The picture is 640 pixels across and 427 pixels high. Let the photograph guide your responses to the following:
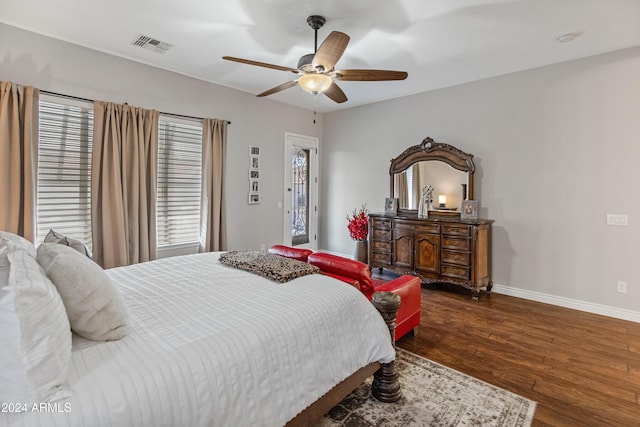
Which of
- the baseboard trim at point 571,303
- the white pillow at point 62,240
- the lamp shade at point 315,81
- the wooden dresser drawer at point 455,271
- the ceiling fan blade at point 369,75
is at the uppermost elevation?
the ceiling fan blade at point 369,75

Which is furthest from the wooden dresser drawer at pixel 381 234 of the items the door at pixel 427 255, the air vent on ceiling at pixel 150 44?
the air vent on ceiling at pixel 150 44

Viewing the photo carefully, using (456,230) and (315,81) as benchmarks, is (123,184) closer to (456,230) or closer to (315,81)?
(315,81)

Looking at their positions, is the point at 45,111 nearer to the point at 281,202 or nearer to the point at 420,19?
the point at 281,202

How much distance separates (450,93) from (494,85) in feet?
1.94

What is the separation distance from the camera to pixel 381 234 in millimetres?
5020

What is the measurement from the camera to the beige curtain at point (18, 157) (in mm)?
2969

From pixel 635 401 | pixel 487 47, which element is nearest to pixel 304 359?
pixel 635 401

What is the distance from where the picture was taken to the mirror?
458 cm

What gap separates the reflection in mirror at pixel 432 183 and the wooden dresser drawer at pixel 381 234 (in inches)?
21.9

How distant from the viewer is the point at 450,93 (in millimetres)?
4734

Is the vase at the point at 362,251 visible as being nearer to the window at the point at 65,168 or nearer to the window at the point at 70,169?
the window at the point at 70,169

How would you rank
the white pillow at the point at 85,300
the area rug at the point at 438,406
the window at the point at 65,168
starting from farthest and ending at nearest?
the window at the point at 65,168
the area rug at the point at 438,406
the white pillow at the point at 85,300

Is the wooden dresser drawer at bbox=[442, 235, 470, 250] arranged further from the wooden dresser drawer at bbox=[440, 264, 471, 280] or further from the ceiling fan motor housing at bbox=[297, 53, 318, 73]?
the ceiling fan motor housing at bbox=[297, 53, 318, 73]

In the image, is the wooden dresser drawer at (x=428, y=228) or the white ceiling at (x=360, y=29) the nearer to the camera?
the white ceiling at (x=360, y=29)
